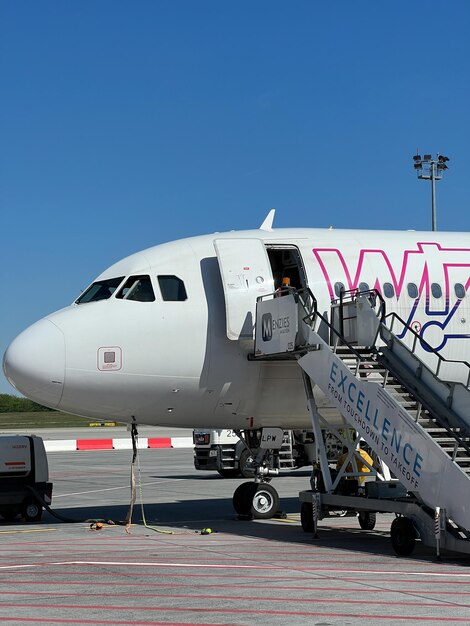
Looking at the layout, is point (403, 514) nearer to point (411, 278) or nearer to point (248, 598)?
point (248, 598)

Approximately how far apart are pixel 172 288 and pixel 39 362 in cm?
294

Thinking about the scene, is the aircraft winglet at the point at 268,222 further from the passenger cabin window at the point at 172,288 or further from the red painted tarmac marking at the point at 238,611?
the red painted tarmac marking at the point at 238,611

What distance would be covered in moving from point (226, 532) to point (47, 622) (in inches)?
360

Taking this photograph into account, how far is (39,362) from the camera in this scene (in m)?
18.9

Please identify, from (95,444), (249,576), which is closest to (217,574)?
(249,576)

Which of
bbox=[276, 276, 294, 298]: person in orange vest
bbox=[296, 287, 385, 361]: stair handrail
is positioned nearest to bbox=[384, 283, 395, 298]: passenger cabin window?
bbox=[296, 287, 385, 361]: stair handrail

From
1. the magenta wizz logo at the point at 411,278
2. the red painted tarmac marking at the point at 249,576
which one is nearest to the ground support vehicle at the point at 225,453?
the magenta wizz logo at the point at 411,278

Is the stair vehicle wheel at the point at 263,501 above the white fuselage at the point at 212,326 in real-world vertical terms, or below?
below

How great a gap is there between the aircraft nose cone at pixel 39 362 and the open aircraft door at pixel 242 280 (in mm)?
3217

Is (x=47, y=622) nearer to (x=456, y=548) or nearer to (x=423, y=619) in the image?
(x=423, y=619)

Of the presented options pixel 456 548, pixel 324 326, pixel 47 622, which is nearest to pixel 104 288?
pixel 324 326

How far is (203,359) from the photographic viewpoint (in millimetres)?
19938

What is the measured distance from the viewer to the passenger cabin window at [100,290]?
66.2 feet

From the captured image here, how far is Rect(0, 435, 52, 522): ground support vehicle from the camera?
2291cm
